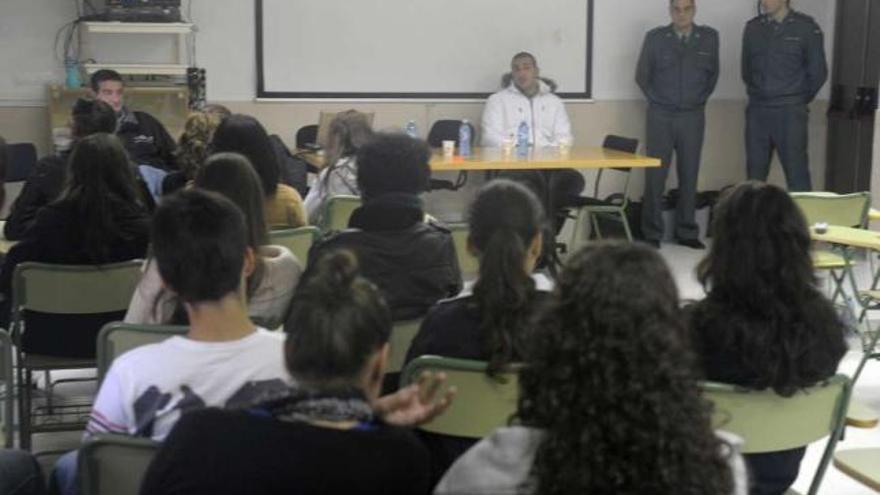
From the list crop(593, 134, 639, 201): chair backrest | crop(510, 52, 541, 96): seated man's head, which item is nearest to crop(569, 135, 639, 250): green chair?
crop(593, 134, 639, 201): chair backrest

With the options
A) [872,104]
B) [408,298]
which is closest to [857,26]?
[872,104]

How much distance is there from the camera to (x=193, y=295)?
209cm

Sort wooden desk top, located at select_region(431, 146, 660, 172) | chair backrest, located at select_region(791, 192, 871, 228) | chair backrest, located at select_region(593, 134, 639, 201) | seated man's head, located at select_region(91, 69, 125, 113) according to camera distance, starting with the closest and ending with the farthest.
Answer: chair backrest, located at select_region(791, 192, 871, 228) < seated man's head, located at select_region(91, 69, 125, 113) < wooden desk top, located at select_region(431, 146, 660, 172) < chair backrest, located at select_region(593, 134, 639, 201)

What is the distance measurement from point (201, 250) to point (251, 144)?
1907mm

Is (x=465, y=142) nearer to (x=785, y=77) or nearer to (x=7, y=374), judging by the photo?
(x=785, y=77)

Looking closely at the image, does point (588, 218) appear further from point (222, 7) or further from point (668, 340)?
point (668, 340)

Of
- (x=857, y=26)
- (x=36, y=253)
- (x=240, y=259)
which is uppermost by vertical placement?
(x=857, y=26)

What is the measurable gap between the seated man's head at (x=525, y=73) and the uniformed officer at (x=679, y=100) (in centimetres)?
89

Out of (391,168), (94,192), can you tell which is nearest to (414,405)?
(391,168)

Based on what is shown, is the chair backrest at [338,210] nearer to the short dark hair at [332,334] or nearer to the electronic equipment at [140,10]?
the short dark hair at [332,334]

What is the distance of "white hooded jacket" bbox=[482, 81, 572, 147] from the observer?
798cm

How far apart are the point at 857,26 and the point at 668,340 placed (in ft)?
25.5

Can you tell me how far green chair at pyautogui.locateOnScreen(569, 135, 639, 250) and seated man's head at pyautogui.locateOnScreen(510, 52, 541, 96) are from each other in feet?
2.07

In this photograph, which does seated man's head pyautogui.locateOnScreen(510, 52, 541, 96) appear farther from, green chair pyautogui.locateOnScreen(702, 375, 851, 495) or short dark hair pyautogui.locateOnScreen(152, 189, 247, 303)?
short dark hair pyautogui.locateOnScreen(152, 189, 247, 303)
